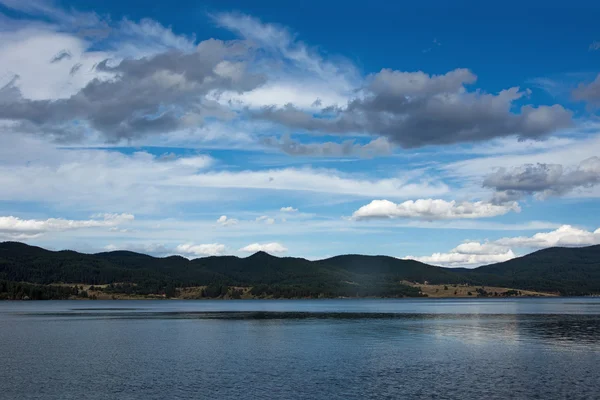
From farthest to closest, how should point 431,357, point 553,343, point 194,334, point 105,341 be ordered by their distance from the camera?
point 194,334, point 105,341, point 553,343, point 431,357

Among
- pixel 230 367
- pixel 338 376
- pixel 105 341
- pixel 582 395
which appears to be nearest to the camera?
pixel 582 395

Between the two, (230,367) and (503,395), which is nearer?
(503,395)

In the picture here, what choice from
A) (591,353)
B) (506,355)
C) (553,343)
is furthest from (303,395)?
(553,343)

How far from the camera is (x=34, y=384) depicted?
250ft

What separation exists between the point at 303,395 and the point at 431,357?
40.3m

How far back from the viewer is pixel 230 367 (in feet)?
297

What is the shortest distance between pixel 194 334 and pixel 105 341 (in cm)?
2526

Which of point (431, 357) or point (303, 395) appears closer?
point (303, 395)

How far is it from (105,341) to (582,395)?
10432 cm

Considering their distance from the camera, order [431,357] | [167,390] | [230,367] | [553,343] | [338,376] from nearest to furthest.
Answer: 1. [167,390]
2. [338,376]
3. [230,367]
4. [431,357]
5. [553,343]

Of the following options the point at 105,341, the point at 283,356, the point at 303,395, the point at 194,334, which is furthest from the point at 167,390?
the point at 194,334

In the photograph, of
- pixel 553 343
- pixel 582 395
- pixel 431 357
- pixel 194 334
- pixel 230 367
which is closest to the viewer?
pixel 582 395

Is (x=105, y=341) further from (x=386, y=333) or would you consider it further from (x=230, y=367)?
(x=386, y=333)

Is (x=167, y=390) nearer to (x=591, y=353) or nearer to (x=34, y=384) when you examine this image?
(x=34, y=384)
